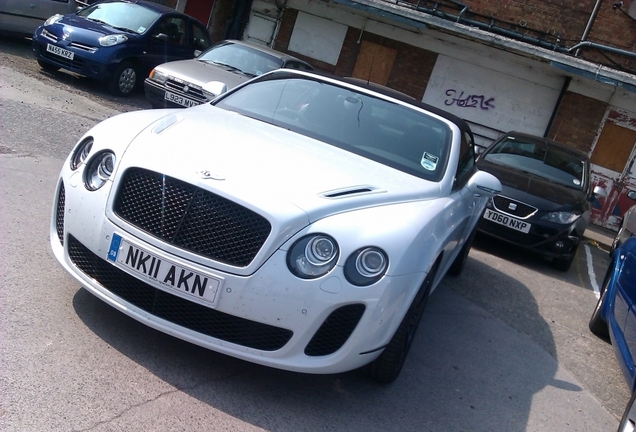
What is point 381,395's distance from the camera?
3.94 metres

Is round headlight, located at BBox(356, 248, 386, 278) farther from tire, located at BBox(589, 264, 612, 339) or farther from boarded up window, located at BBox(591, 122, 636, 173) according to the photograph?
boarded up window, located at BBox(591, 122, 636, 173)

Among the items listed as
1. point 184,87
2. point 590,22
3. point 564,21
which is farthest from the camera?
point 564,21

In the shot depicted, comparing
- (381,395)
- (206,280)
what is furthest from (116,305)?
(381,395)

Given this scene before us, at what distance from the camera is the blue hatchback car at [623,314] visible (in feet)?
14.0

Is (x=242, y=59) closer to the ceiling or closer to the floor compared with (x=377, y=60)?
closer to the floor

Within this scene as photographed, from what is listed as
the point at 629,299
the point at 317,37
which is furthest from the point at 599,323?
the point at 317,37

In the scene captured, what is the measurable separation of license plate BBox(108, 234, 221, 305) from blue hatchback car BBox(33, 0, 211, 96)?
8.61 meters

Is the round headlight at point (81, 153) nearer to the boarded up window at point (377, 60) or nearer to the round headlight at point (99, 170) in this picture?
the round headlight at point (99, 170)

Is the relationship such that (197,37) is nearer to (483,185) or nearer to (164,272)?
(483,185)

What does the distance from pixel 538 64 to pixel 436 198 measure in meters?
13.0

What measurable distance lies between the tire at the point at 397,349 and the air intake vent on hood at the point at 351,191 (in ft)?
1.82

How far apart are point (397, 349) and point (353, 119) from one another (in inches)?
70.0

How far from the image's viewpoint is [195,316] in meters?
3.42

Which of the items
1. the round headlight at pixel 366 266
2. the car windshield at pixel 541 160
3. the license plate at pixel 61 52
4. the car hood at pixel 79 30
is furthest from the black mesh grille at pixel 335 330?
the car hood at pixel 79 30
